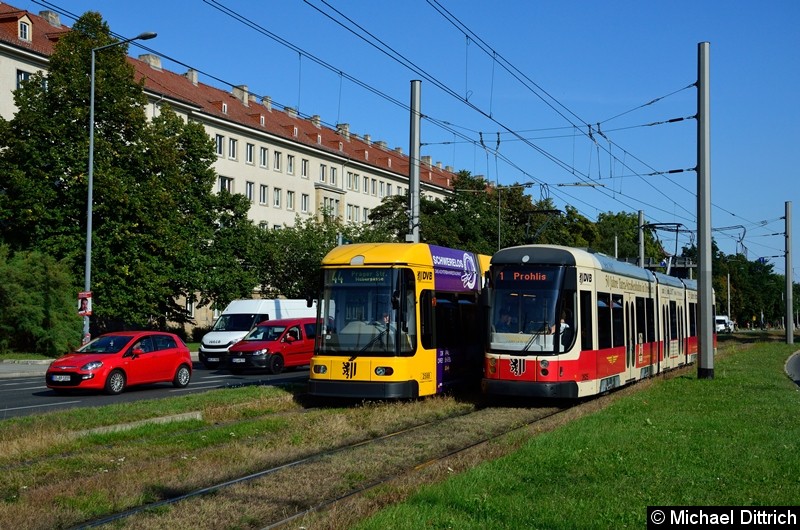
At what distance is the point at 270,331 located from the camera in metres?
31.2

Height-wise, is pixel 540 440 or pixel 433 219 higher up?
pixel 433 219

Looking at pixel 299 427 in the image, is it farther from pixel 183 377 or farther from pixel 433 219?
pixel 433 219

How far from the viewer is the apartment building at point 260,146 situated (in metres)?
53.7

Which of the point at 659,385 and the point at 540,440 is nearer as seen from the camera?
the point at 540,440

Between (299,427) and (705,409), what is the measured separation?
7.08 m

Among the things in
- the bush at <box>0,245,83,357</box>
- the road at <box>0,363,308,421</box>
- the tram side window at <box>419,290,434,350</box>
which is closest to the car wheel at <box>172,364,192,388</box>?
the road at <box>0,363,308,421</box>

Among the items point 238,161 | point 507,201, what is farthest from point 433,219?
point 238,161

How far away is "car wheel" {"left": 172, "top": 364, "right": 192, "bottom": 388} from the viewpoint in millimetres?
23719

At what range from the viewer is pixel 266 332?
102ft

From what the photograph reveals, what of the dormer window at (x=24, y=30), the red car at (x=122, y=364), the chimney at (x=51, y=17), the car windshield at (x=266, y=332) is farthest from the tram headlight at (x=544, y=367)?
the chimney at (x=51, y=17)

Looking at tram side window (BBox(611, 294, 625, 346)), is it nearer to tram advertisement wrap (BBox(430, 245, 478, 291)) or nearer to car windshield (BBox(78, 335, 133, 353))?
tram advertisement wrap (BBox(430, 245, 478, 291))

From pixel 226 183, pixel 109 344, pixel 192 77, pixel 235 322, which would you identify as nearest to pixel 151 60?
pixel 192 77

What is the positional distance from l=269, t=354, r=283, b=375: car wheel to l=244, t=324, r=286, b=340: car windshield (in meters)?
0.81

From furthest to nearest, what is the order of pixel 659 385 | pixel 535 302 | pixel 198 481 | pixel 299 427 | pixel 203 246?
pixel 203 246 < pixel 659 385 < pixel 535 302 < pixel 299 427 < pixel 198 481
